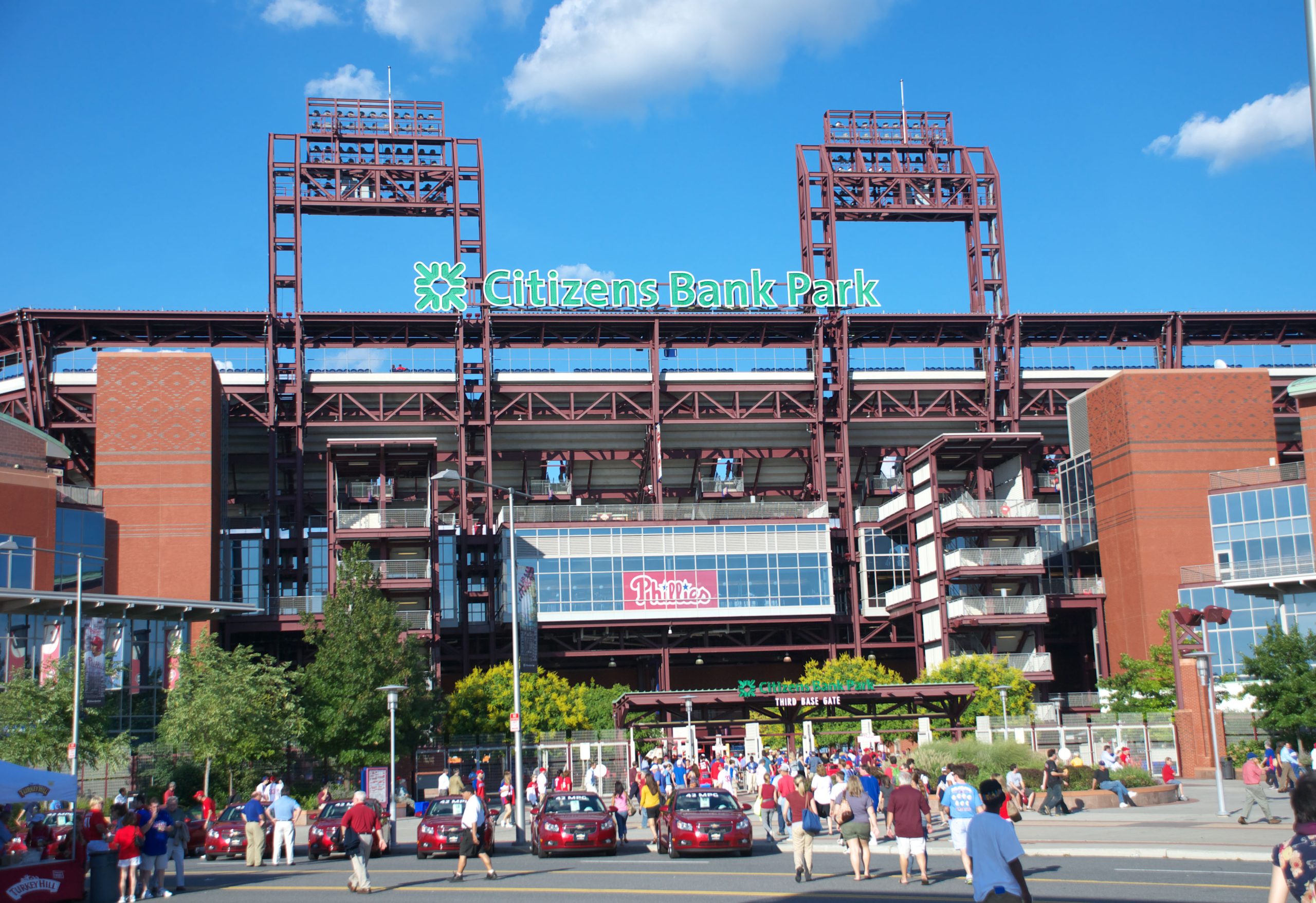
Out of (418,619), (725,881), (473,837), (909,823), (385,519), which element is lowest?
(725,881)

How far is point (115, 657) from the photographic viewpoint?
180 ft

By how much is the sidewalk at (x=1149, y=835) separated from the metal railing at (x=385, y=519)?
37.5 metres

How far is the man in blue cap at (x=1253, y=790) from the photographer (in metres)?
30.1

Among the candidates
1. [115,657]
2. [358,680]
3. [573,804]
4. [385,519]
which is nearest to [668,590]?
[385,519]

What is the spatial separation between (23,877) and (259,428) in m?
59.9

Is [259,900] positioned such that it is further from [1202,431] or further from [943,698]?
[1202,431]

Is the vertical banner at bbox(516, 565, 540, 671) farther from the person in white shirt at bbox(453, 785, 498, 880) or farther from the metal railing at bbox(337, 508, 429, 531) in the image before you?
the person in white shirt at bbox(453, 785, 498, 880)

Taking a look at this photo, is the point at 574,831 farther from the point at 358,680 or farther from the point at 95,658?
the point at 95,658

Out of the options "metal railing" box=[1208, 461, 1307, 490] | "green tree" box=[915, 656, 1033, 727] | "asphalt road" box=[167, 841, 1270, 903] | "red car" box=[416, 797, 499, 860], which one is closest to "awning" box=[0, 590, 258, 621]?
"asphalt road" box=[167, 841, 1270, 903]

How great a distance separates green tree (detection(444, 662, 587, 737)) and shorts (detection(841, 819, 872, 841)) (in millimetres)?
41488

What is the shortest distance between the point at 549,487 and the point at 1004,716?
44.4 metres

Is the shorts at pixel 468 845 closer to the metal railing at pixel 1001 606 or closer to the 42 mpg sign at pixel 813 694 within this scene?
the 42 mpg sign at pixel 813 694

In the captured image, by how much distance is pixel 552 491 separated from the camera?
87.6m

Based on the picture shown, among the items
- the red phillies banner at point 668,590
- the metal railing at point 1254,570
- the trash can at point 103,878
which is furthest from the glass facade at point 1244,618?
the trash can at point 103,878
